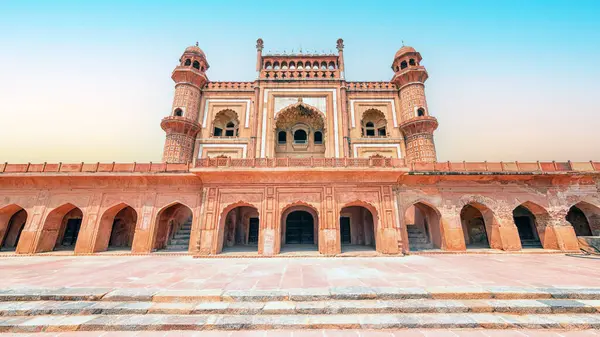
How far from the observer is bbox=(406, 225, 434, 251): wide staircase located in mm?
11686

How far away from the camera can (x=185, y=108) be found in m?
17.9

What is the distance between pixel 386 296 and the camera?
166 inches

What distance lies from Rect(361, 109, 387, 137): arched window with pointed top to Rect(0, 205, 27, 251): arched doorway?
2227 cm

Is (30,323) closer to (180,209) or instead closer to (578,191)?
(180,209)

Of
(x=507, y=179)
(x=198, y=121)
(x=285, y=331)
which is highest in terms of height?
(x=198, y=121)

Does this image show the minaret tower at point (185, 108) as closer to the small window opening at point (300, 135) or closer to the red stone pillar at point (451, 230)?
the small window opening at point (300, 135)

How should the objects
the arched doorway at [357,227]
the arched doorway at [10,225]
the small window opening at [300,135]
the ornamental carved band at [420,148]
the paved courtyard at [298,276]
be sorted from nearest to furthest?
the paved courtyard at [298,276] < the arched doorway at [10,225] < the arched doorway at [357,227] < the ornamental carved band at [420,148] < the small window opening at [300,135]


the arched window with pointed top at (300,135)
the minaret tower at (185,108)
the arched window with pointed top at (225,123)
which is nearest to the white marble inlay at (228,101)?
the minaret tower at (185,108)

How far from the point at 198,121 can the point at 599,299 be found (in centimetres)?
2087

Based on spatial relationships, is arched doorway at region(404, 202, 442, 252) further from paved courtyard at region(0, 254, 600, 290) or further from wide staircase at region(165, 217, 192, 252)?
wide staircase at region(165, 217, 192, 252)

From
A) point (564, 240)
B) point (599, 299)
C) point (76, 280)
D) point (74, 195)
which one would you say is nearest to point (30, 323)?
point (76, 280)

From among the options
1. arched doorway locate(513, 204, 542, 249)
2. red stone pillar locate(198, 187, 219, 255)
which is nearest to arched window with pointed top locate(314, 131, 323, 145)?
red stone pillar locate(198, 187, 219, 255)

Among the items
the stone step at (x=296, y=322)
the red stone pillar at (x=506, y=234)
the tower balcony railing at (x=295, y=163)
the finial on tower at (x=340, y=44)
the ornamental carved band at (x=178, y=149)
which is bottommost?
the stone step at (x=296, y=322)

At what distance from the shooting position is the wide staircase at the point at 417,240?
11686 mm
